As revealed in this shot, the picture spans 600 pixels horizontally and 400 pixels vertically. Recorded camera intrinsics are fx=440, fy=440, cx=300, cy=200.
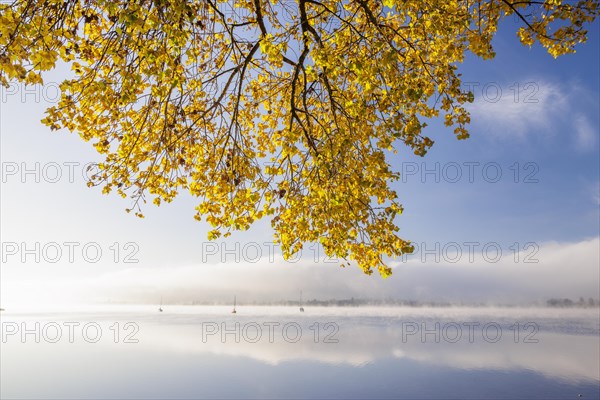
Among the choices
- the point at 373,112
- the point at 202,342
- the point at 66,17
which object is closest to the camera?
the point at 66,17

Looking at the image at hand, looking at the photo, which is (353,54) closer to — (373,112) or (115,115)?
(373,112)

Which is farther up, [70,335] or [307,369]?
A: [307,369]

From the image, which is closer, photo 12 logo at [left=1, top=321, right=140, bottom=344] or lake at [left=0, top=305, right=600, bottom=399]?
lake at [left=0, top=305, right=600, bottom=399]

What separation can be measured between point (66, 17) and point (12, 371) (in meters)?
57.6

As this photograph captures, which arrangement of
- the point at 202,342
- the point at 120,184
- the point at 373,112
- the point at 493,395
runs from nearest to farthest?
the point at 373,112 → the point at 120,184 → the point at 493,395 → the point at 202,342

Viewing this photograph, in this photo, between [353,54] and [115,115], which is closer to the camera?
[353,54]

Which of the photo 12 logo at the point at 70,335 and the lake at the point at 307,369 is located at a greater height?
the lake at the point at 307,369

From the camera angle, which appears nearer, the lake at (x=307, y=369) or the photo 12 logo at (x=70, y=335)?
the lake at (x=307, y=369)

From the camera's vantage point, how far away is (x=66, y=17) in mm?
8188

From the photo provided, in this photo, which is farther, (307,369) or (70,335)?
(70,335)

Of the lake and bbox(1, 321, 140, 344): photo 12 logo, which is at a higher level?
the lake

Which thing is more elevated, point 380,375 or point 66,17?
point 66,17

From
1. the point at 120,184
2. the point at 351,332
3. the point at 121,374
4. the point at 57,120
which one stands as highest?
the point at 57,120

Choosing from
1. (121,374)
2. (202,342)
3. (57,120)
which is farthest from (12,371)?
(57,120)
